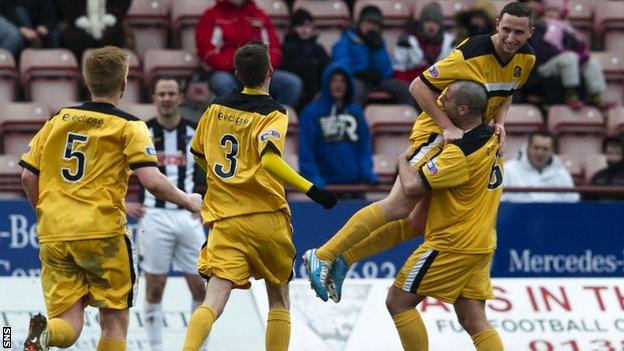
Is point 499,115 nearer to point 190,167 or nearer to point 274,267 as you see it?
point 274,267

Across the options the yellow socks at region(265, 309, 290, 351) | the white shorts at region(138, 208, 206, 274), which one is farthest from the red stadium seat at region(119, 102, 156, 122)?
the yellow socks at region(265, 309, 290, 351)

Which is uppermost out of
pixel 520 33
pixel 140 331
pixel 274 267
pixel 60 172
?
pixel 520 33

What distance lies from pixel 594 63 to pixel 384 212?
6.27 metres

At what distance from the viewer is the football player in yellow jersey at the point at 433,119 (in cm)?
897

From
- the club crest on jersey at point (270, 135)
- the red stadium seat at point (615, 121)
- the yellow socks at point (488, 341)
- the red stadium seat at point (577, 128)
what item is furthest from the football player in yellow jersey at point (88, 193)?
the red stadium seat at point (615, 121)

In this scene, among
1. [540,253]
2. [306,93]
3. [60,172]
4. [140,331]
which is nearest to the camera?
[60,172]

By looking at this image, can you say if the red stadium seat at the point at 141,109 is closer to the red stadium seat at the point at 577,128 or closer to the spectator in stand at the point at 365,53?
the spectator in stand at the point at 365,53

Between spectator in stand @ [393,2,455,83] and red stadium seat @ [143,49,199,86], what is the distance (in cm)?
192

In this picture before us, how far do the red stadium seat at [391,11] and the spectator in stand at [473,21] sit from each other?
1.16m

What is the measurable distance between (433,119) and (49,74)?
228 inches

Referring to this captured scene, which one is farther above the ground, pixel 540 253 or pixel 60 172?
pixel 60 172

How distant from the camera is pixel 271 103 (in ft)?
28.5

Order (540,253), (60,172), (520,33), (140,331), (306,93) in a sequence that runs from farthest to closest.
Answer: (306,93)
(540,253)
(140,331)
(520,33)
(60,172)

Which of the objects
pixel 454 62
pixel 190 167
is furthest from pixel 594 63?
pixel 454 62
